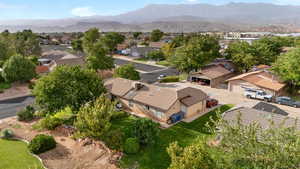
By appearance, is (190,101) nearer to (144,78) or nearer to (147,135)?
(147,135)

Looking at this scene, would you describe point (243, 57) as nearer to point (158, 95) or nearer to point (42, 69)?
point (158, 95)

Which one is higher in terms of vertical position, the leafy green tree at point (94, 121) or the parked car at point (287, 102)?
the leafy green tree at point (94, 121)

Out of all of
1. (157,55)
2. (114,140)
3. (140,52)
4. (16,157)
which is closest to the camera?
(16,157)

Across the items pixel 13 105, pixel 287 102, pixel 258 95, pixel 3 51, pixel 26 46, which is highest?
pixel 26 46

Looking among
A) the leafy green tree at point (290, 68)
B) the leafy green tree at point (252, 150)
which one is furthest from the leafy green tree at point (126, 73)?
the leafy green tree at point (252, 150)

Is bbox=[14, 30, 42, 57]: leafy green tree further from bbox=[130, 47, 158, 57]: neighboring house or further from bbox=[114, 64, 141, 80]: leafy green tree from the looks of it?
bbox=[114, 64, 141, 80]: leafy green tree

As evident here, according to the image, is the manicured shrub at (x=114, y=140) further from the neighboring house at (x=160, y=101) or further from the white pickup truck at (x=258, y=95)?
the white pickup truck at (x=258, y=95)

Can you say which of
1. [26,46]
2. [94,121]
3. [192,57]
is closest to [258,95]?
[192,57]

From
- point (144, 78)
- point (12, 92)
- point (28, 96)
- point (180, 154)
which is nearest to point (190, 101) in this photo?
point (180, 154)
